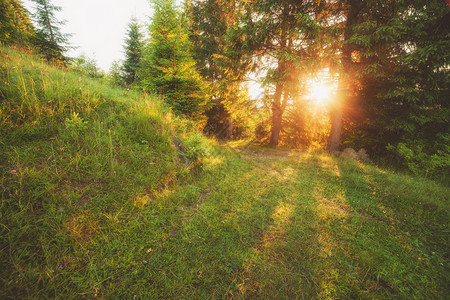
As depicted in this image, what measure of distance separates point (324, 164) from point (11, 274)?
8283mm

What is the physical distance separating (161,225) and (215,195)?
133 cm

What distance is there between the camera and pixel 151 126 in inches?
163

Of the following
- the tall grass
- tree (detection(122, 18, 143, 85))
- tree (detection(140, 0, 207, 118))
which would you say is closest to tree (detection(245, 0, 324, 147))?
tree (detection(140, 0, 207, 118))

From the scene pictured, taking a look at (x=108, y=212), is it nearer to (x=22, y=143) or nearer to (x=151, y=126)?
(x=22, y=143)

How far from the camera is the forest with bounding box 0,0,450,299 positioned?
1.72 metres

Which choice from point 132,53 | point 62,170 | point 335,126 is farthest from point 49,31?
point 335,126

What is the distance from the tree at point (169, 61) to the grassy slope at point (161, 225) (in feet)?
13.0

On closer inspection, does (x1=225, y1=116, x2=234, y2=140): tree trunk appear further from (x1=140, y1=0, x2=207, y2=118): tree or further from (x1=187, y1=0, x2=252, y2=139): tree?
(x1=140, y1=0, x2=207, y2=118): tree

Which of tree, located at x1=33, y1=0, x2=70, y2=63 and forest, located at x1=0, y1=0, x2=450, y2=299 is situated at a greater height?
tree, located at x1=33, y1=0, x2=70, y2=63

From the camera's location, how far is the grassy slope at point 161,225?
1646mm

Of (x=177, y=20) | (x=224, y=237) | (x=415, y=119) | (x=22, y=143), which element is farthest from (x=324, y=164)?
(x=177, y=20)

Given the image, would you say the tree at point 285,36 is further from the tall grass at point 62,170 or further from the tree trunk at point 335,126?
the tall grass at point 62,170

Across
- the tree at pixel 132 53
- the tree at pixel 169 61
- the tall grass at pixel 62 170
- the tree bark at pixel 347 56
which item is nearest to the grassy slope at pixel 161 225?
the tall grass at pixel 62 170

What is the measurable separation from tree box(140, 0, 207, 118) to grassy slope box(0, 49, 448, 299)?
13.0 ft
